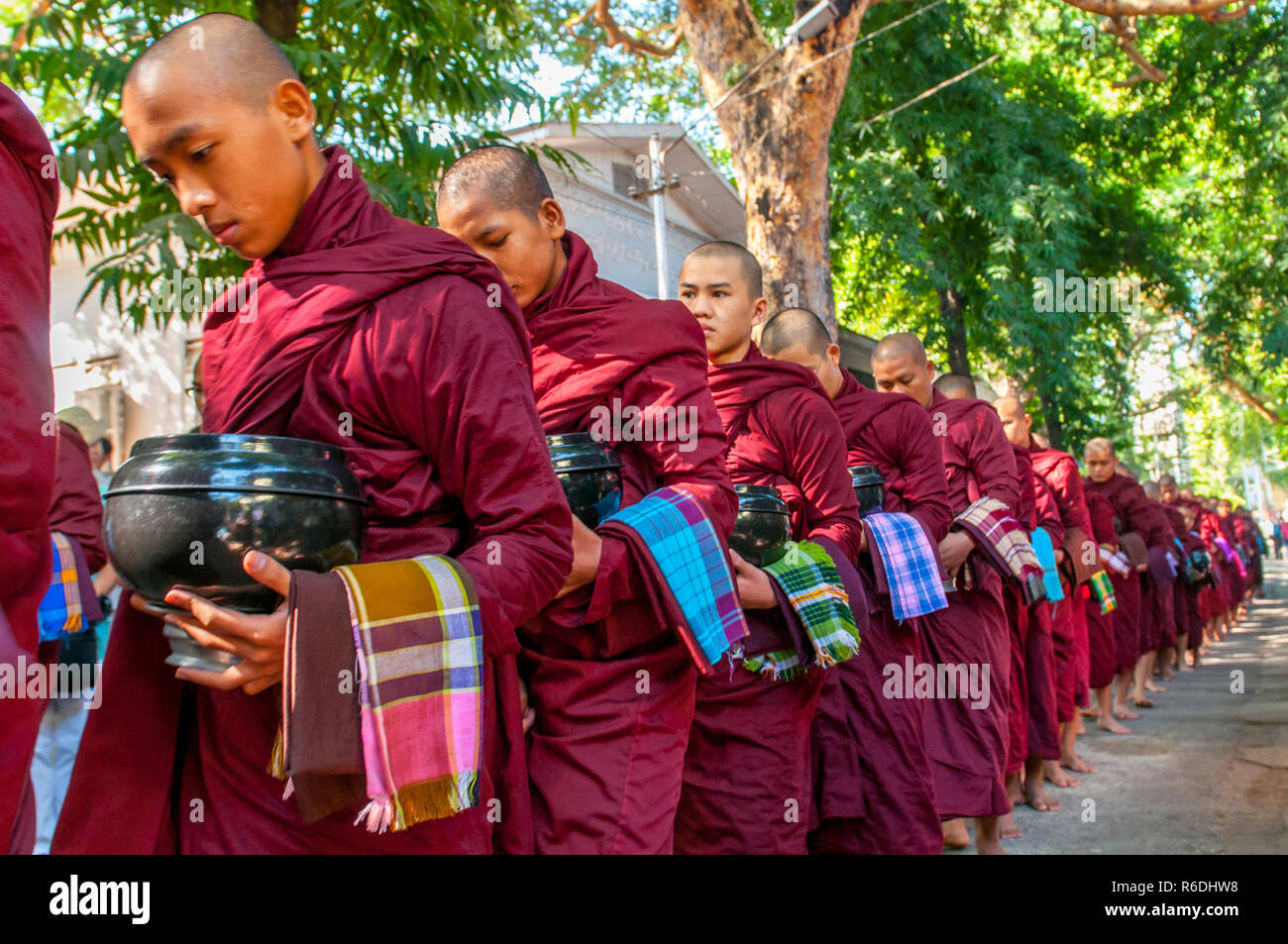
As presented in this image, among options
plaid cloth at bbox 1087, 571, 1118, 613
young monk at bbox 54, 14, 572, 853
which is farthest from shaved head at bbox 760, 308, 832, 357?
plaid cloth at bbox 1087, 571, 1118, 613

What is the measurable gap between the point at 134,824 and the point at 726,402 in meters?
2.31

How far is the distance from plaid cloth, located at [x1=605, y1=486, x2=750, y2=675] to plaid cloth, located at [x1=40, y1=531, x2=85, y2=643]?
2.42 m

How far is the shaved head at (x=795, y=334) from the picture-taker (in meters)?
4.41

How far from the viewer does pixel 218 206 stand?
5.79ft

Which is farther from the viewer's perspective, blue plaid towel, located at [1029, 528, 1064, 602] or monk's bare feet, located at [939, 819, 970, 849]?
blue plaid towel, located at [1029, 528, 1064, 602]

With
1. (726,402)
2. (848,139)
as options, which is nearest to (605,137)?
(848,139)

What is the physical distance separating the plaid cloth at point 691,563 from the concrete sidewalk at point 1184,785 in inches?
123

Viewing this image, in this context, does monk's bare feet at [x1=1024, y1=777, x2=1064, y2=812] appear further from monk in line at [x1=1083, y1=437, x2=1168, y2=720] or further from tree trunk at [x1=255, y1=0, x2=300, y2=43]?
tree trunk at [x1=255, y1=0, x2=300, y2=43]

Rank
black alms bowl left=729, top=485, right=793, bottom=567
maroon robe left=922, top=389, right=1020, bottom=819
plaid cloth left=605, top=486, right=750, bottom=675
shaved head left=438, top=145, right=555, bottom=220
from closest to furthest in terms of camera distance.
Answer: plaid cloth left=605, top=486, right=750, bottom=675
shaved head left=438, top=145, right=555, bottom=220
black alms bowl left=729, top=485, right=793, bottom=567
maroon robe left=922, top=389, right=1020, bottom=819

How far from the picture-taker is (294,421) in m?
1.76

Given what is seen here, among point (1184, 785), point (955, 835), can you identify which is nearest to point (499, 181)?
point (955, 835)

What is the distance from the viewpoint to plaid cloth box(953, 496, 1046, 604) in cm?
477

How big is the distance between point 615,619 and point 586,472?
363 mm
